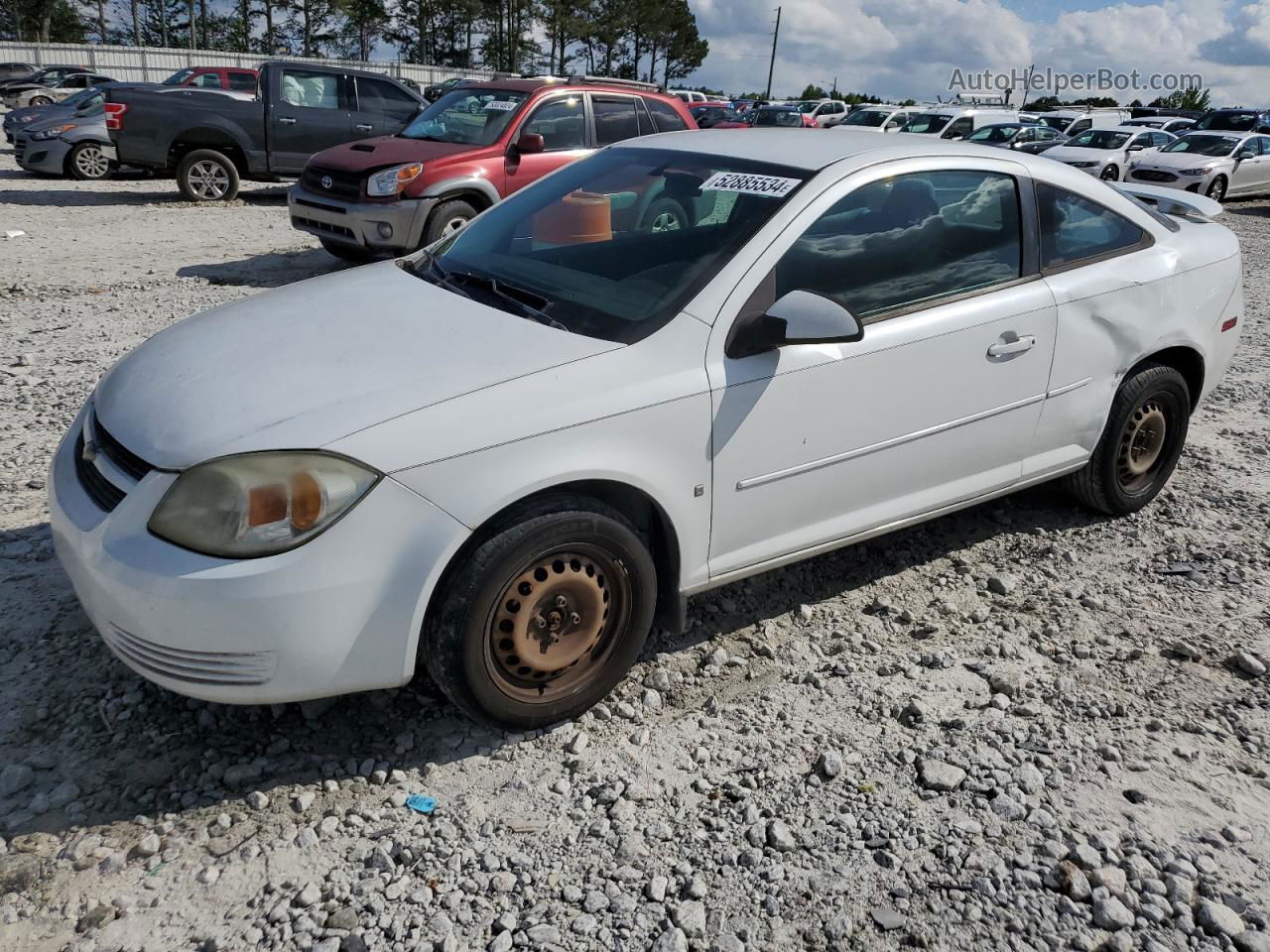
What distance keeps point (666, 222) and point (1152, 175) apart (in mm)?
19315

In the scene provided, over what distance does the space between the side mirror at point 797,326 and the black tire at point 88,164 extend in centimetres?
1507

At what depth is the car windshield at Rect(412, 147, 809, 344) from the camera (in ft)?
10.4

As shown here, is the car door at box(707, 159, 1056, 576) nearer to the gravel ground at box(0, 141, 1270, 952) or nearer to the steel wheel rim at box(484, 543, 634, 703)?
the steel wheel rim at box(484, 543, 634, 703)

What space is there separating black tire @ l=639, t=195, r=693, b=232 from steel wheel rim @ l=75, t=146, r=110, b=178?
14617 mm

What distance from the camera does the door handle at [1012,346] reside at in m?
3.64

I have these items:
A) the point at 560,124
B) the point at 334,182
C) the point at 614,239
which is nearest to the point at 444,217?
the point at 334,182

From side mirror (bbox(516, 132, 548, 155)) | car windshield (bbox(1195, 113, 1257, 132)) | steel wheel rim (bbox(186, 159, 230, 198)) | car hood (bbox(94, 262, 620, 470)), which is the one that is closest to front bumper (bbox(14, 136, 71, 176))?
steel wheel rim (bbox(186, 159, 230, 198))

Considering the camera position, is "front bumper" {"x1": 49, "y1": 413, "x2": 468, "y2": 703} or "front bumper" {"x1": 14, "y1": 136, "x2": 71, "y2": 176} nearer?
"front bumper" {"x1": 49, "y1": 413, "x2": 468, "y2": 703}

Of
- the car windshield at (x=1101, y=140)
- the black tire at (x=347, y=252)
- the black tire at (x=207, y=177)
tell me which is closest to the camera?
the black tire at (x=347, y=252)

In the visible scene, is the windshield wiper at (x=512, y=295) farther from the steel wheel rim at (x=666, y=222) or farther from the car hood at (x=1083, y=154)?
the car hood at (x=1083, y=154)

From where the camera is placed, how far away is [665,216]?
3.61 m

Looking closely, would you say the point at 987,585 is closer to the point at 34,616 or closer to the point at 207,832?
the point at 207,832

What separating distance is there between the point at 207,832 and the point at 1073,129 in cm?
3062

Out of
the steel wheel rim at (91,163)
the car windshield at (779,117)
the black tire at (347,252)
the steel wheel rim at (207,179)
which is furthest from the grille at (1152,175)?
the steel wheel rim at (91,163)
